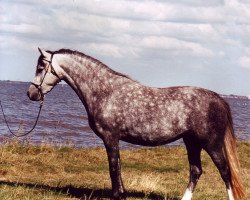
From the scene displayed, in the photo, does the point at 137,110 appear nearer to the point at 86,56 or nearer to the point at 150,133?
the point at 150,133

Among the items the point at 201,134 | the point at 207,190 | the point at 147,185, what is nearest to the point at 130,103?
the point at 201,134

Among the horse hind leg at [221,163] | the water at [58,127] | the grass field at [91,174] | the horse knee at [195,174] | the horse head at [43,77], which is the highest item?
the horse head at [43,77]

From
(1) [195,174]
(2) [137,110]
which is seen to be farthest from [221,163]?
(2) [137,110]

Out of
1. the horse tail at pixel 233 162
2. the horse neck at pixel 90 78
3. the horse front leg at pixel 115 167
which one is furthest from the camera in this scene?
the horse tail at pixel 233 162

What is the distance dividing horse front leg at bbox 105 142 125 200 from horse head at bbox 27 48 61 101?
1.79 m

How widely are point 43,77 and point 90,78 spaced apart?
3.30 feet

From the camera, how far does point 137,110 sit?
8.27 m

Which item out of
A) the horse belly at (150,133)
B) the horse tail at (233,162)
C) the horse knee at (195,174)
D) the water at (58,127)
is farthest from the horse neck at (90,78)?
the water at (58,127)

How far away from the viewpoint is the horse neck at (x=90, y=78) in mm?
8391

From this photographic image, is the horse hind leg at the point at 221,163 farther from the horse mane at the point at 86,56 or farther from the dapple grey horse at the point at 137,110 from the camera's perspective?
the horse mane at the point at 86,56

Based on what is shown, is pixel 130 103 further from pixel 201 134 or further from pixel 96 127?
pixel 201 134

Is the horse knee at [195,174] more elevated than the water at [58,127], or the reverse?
the horse knee at [195,174]

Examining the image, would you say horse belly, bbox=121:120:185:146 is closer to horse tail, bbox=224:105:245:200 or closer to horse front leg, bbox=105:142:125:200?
horse front leg, bbox=105:142:125:200

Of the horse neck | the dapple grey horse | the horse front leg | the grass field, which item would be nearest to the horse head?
the dapple grey horse
